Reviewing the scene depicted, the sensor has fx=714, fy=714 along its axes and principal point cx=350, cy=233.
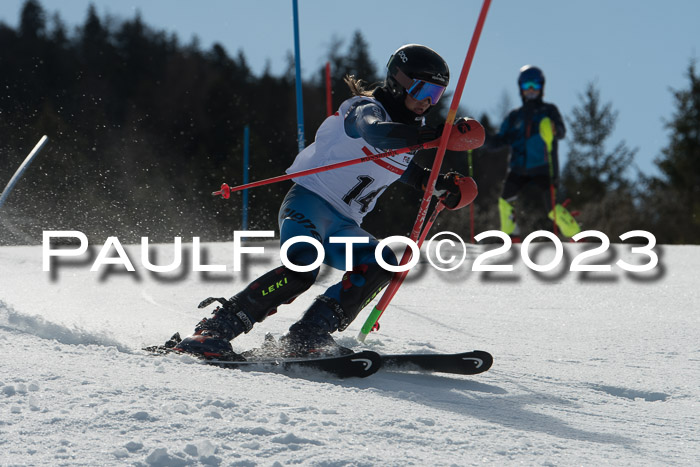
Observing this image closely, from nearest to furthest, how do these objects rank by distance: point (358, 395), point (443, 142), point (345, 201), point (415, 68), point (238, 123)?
point (358, 395) → point (443, 142) → point (415, 68) → point (345, 201) → point (238, 123)

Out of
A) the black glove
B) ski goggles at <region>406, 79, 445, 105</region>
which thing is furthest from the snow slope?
ski goggles at <region>406, 79, 445, 105</region>

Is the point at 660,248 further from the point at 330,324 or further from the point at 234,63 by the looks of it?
the point at 234,63

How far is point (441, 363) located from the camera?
2.81m

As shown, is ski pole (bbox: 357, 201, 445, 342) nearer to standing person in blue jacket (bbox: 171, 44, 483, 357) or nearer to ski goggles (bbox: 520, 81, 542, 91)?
standing person in blue jacket (bbox: 171, 44, 483, 357)

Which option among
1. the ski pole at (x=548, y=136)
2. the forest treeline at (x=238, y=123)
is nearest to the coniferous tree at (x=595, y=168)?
the forest treeline at (x=238, y=123)

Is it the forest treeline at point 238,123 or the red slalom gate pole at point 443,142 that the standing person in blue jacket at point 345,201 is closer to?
the red slalom gate pole at point 443,142

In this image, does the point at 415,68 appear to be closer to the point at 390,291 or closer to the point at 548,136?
the point at 390,291

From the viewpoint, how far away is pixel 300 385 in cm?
223

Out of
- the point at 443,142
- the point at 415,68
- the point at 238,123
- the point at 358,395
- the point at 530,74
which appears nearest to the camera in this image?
the point at 358,395

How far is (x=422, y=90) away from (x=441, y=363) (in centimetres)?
114

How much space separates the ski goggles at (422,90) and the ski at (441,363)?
1.09 metres

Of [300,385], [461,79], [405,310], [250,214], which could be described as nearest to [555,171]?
[405,310]

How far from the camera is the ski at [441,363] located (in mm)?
2811

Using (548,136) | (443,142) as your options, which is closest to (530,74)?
(548,136)
